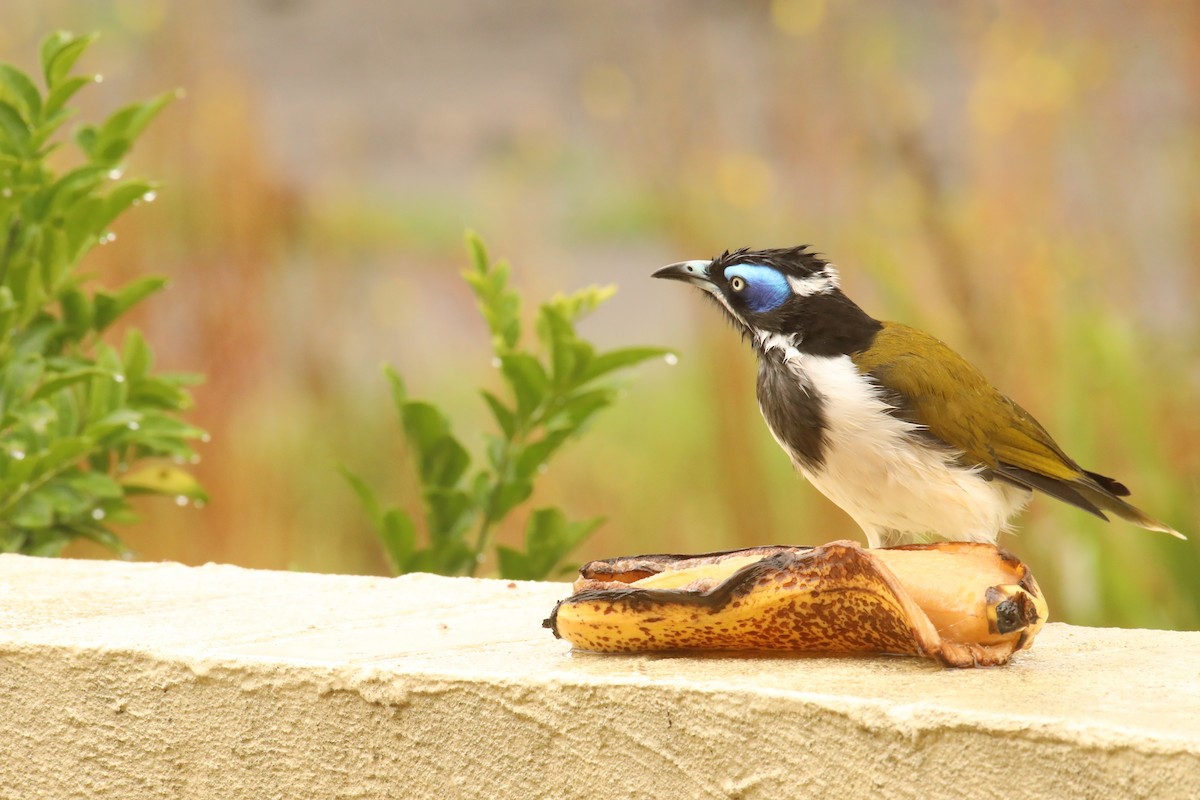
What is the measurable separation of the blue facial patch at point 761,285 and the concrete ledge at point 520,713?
15.7 inches

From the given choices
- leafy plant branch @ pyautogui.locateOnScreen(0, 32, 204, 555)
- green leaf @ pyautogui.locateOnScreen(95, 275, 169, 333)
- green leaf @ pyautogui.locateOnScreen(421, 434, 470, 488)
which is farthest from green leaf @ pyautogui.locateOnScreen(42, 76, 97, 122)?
green leaf @ pyautogui.locateOnScreen(421, 434, 470, 488)

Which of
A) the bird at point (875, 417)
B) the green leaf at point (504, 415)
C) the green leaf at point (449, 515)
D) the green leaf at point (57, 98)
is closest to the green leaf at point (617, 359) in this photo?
the green leaf at point (504, 415)

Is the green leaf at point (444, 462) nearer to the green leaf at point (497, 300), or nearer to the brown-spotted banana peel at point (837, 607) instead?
the green leaf at point (497, 300)

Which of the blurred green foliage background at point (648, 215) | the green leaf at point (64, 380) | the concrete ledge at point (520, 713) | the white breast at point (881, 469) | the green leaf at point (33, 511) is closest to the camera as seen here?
the concrete ledge at point (520, 713)

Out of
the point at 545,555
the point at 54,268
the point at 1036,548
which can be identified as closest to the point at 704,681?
the point at 545,555

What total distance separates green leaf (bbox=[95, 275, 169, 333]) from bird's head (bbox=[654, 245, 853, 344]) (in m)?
0.97

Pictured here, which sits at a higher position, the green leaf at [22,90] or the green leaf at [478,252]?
the green leaf at [22,90]

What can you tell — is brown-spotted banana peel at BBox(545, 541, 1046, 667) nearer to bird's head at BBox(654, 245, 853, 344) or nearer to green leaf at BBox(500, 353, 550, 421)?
bird's head at BBox(654, 245, 853, 344)

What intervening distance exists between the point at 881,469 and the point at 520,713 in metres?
0.48

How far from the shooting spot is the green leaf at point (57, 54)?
6.76 feet

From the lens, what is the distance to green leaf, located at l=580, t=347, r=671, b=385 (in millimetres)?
1984

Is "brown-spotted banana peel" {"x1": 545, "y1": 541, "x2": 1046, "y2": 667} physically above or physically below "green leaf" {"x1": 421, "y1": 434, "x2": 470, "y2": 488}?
below

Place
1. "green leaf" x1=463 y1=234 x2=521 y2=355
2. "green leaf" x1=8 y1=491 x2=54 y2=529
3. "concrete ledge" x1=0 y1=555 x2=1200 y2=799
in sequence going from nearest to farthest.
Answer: "concrete ledge" x1=0 y1=555 x2=1200 y2=799 < "green leaf" x1=8 y1=491 x2=54 y2=529 < "green leaf" x1=463 y1=234 x2=521 y2=355

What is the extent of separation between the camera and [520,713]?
117 cm
